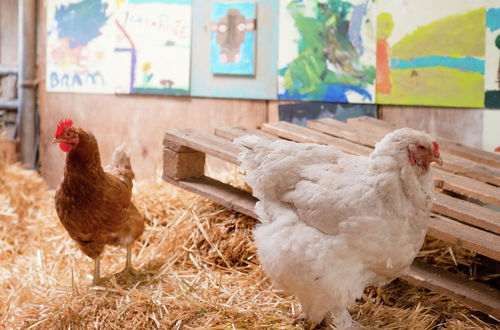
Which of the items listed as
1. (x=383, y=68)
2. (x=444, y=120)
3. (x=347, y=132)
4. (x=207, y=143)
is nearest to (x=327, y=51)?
(x=383, y=68)

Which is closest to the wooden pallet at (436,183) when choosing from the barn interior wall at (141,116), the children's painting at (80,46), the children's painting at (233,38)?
the barn interior wall at (141,116)

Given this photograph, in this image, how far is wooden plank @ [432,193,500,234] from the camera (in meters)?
2.50

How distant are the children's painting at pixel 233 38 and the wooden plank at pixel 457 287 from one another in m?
2.36

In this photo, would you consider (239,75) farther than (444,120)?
Yes

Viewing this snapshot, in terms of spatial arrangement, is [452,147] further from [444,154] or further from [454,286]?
[454,286]

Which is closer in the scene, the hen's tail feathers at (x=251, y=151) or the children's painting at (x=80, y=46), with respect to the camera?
the hen's tail feathers at (x=251, y=151)

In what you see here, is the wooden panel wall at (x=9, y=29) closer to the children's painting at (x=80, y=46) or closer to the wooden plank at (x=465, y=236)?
the children's painting at (x=80, y=46)

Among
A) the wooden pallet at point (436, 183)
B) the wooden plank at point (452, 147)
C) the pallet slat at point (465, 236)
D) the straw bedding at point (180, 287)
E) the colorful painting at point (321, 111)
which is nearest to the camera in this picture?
the pallet slat at point (465, 236)

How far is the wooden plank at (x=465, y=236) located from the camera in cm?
234

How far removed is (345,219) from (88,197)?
144cm

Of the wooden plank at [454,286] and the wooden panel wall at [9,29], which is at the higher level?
the wooden panel wall at [9,29]

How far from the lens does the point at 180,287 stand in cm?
291

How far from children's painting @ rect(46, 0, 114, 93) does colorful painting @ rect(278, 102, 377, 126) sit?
5.92ft

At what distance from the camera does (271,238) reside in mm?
2385
